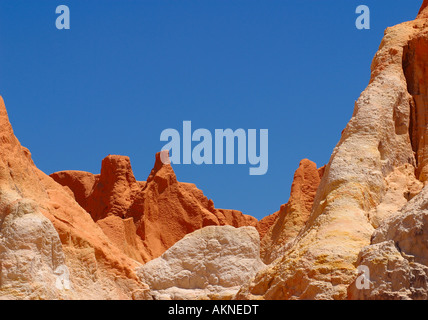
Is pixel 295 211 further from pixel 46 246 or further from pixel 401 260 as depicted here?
pixel 401 260

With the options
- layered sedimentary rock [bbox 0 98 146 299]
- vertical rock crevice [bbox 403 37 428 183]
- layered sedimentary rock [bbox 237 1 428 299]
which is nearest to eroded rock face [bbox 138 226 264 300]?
layered sedimentary rock [bbox 0 98 146 299]

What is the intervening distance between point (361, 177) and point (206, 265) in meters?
7.79

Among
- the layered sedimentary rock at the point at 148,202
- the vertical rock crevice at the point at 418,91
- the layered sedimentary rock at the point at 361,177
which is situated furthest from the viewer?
the layered sedimentary rock at the point at 148,202

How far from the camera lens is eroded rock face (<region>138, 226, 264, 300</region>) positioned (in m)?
27.1

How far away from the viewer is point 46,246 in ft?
74.8

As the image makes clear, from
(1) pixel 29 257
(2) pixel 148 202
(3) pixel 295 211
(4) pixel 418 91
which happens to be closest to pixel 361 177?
(4) pixel 418 91

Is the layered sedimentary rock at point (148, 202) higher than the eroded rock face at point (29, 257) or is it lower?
higher

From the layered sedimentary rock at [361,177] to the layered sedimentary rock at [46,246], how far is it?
5523mm

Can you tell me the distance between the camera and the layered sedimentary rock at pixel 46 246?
21.5 m

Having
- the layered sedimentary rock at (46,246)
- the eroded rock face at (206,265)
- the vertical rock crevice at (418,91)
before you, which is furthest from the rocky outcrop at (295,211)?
the vertical rock crevice at (418,91)

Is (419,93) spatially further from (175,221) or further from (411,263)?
(175,221)

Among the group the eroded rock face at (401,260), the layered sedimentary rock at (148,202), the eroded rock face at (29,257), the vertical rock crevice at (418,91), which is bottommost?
the eroded rock face at (401,260)

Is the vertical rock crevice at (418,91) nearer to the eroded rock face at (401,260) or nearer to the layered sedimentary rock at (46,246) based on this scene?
the eroded rock face at (401,260)

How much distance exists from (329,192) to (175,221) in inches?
1266
